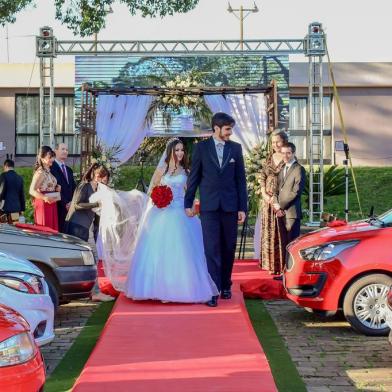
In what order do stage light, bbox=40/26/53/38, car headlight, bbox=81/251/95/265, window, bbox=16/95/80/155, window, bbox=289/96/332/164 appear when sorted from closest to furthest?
car headlight, bbox=81/251/95/265 < stage light, bbox=40/26/53/38 < window, bbox=289/96/332/164 < window, bbox=16/95/80/155

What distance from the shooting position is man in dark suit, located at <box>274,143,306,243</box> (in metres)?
10.6

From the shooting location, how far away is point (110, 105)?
63.8 ft

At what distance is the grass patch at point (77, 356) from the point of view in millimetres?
6023

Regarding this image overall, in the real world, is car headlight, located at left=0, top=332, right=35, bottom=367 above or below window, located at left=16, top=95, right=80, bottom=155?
below

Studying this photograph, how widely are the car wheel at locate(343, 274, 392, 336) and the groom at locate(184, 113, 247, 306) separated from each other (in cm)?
172

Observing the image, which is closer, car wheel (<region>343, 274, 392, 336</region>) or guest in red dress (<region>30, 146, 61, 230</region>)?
car wheel (<region>343, 274, 392, 336</region>)

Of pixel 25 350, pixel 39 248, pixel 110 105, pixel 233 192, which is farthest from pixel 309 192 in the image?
pixel 25 350

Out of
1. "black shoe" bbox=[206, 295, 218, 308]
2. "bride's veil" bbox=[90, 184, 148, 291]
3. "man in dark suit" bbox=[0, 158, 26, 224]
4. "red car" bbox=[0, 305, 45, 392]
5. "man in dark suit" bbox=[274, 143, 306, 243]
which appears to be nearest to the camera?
"red car" bbox=[0, 305, 45, 392]

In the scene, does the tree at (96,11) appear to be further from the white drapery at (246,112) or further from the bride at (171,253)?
the bride at (171,253)

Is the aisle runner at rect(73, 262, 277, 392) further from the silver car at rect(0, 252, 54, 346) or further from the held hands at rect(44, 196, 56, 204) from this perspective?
the held hands at rect(44, 196, 56, 204)

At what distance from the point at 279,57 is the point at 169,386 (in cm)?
1787

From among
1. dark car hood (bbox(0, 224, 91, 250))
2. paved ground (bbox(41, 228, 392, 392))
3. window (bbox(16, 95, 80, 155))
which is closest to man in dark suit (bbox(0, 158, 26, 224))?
paved ground (bbox(41, 228, 392, 392))

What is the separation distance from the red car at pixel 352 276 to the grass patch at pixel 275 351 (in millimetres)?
526

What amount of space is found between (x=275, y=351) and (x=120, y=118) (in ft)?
42.9
